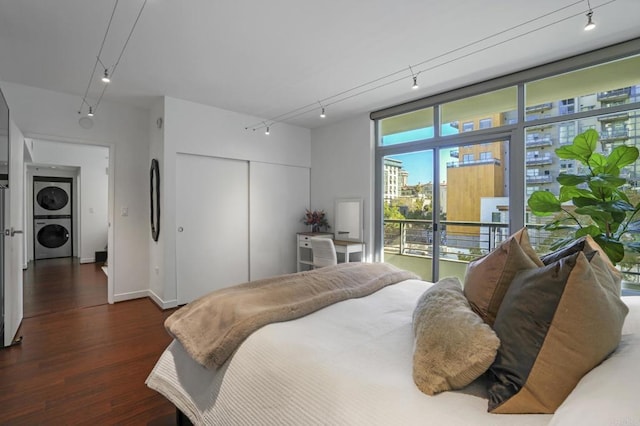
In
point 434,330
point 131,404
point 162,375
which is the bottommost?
point 131,404

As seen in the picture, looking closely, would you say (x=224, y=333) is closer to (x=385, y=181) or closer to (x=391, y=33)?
(x=391, y=33)

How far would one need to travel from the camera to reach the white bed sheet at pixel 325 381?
856mm

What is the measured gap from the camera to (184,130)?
3846 mm

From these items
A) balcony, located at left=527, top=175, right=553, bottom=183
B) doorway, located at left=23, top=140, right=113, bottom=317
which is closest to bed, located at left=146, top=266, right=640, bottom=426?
balcony, located at left=527, top=175, right=553, bottom=183

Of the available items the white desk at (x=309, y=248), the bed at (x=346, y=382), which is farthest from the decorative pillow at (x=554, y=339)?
the white desk at (x=309, y=248)

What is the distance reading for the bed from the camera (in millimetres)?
740

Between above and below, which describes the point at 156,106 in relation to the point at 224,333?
above

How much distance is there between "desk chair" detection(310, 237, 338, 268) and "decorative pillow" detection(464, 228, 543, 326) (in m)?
2.70

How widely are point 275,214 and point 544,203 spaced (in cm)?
344

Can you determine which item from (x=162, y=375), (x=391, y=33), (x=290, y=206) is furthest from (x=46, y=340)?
(x=391, y=33)

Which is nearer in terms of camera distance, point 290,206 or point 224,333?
point 224,333

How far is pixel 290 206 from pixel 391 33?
310 centimetres

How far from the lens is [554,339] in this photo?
2.64 feet

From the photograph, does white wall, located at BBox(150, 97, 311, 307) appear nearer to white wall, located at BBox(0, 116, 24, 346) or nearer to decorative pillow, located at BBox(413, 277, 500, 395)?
white wall, located at BBox(0, 116, 24, 346)
